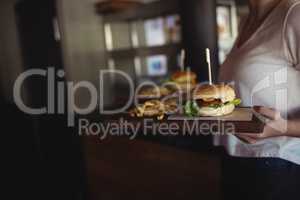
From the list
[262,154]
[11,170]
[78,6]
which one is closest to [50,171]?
[11,170]

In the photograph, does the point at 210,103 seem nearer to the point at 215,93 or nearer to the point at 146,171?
the point at 215,93

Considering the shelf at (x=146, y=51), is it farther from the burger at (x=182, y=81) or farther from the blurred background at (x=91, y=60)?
the burger at (x=182, y=81)

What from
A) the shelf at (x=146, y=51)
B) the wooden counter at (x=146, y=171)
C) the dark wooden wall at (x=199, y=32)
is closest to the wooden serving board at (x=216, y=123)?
the wooden counter at (x=146, y=171)

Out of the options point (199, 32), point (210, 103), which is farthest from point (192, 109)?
point (199, 32)

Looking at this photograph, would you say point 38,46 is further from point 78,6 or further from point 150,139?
point 150,139

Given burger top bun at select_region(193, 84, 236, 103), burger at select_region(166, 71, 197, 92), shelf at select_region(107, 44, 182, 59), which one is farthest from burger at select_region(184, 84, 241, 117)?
shelf at select_region(107, 44, 182, 59)

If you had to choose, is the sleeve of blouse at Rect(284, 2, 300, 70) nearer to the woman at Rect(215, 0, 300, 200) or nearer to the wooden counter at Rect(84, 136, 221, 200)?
the woman at Rect(215, 0, 300, 200)

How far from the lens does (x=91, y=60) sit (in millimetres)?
3951

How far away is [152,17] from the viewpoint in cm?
388

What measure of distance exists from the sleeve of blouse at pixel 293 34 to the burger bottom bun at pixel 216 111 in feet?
1.15

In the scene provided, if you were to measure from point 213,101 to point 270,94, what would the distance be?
0.92 feet

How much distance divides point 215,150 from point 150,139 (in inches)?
20.1

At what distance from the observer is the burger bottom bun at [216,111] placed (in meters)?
1.33

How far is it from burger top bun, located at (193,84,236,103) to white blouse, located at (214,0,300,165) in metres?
0.04
